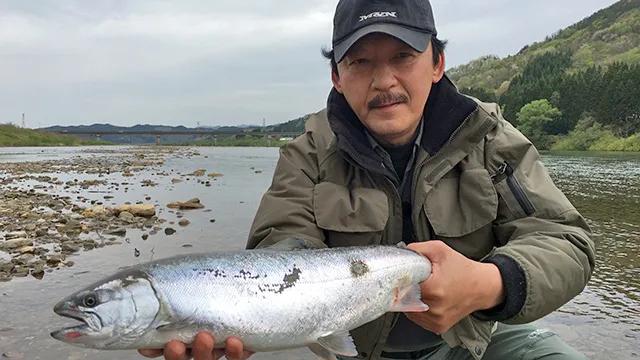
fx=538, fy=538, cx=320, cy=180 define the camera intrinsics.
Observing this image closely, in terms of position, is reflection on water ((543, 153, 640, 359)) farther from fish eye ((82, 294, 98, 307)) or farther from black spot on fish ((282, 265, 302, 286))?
fish eye ((82, 294, 98, 307))

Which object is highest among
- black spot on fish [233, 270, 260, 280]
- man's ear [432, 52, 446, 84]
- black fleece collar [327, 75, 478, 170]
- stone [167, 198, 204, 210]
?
man's ear [432, 52, 446, 84]

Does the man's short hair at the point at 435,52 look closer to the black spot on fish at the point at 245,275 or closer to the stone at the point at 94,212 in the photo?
the black spot on fish at the point at 245,275

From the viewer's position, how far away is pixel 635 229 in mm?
13133

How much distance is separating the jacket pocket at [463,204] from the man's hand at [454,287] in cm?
61

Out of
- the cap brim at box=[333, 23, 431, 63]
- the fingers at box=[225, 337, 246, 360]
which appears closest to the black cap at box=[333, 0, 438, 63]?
the cap brim at box=[333, 23, 431, 63]

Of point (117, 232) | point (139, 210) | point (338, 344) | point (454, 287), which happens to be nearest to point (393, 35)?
point (454, 287)

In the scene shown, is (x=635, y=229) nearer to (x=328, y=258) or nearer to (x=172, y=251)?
(x=172, y=251)

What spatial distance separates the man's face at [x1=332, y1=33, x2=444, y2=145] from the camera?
322 cm

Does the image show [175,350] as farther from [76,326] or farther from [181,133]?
[181,133]

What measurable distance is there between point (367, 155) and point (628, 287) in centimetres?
696

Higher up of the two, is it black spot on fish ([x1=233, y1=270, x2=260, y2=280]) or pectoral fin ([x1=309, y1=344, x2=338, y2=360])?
black spot on fish ([x1=233, y1=270, x2=260, y2=280])

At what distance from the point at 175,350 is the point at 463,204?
1894mm

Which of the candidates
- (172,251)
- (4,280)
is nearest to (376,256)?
(4,280)

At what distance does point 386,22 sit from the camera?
3.13 m
